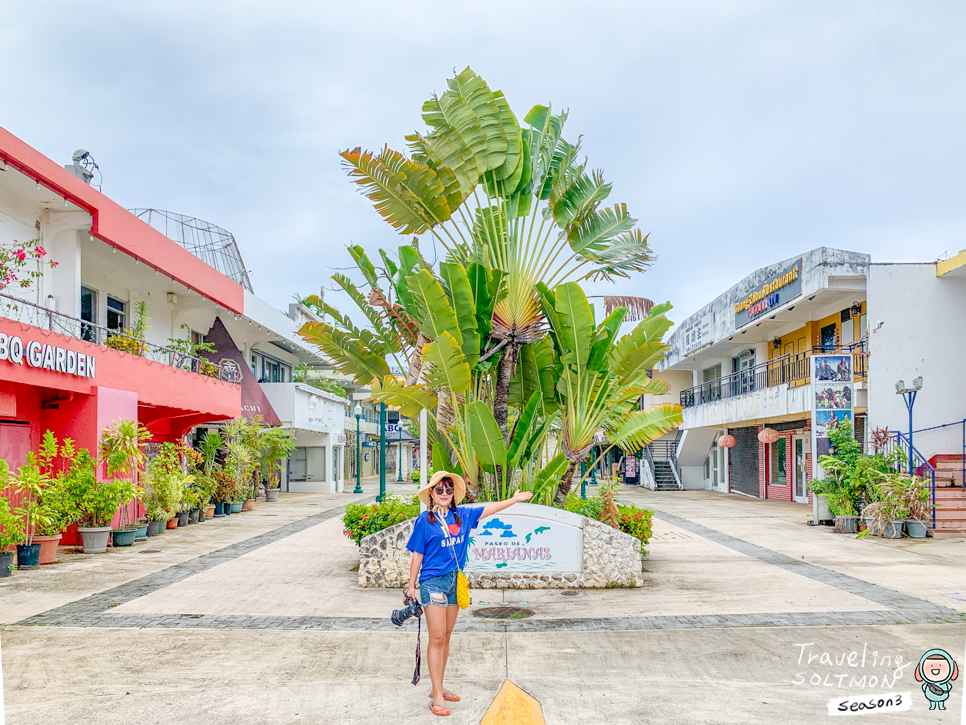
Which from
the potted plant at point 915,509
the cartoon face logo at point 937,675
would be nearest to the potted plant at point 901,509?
the potted plant at point 915,509

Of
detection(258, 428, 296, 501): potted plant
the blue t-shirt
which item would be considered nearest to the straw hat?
the blue t-shirt

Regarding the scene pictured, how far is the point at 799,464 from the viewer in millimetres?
25688

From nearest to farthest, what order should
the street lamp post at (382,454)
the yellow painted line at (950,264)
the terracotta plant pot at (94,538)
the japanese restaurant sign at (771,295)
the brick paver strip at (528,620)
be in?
the brick paver strip at (528,620) → the terracotta plant pot at (94,538) → the yellow painted line at (950,264) → the japanese restaurant sign at (771,295) → the street lamp post at (382,454)

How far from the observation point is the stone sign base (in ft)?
31.3

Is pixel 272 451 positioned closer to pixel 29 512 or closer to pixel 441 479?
pixel 29 512

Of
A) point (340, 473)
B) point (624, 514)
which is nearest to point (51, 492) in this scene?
point (624, 514)

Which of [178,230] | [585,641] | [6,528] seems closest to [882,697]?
[585,641]

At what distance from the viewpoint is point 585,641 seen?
23.3 feet

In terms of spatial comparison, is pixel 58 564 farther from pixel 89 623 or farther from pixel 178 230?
pixel 178 230

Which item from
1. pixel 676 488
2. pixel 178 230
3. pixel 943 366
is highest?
pixel 178 230

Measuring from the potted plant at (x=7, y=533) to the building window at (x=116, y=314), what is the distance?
7.74 m

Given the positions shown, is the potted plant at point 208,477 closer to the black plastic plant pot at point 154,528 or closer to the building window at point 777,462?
the black plastic plant pot at point 154,528

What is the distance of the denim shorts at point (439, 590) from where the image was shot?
5121mm

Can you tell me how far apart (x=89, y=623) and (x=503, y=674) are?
4.55 m
